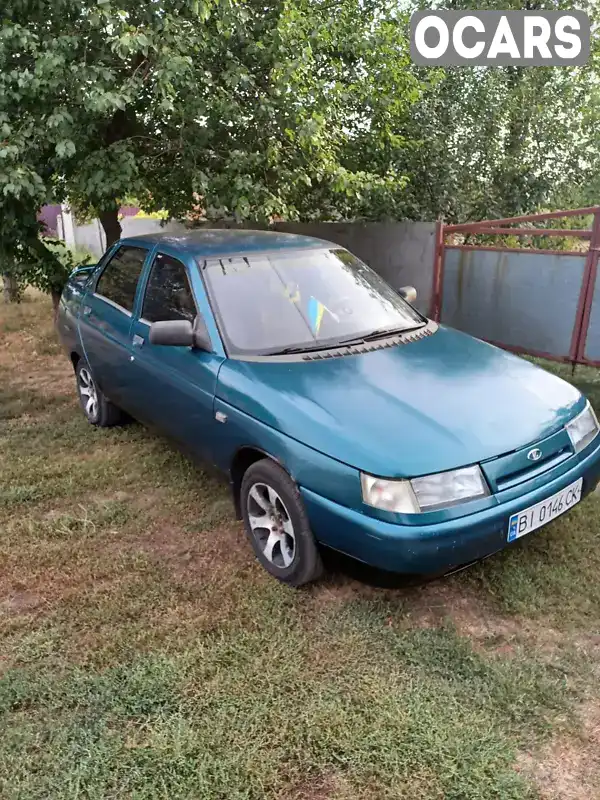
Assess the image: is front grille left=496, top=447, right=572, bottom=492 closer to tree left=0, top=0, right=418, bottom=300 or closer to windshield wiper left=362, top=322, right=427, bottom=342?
windshield wiper left=362, top=322, right=427, bottom=342

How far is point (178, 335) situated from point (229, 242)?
0.97 meters

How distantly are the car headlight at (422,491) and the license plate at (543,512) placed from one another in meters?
0.25

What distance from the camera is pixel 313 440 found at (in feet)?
9.14

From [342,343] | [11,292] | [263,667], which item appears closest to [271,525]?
[263,667]

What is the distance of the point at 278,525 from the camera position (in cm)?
313

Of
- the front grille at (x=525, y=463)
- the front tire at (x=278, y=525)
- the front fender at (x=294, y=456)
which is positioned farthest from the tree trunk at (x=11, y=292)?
the front grille at (x=525, y=463)

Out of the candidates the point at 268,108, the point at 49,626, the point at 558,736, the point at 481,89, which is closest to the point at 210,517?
the point at 49,626

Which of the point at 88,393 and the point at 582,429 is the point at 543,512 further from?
the point at 88,393

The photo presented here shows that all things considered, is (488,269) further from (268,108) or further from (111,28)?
(111,28)

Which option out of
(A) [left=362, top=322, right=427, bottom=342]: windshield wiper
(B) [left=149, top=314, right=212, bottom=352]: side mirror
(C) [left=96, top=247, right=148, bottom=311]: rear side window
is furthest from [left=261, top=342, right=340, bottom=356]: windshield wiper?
(C) [left=96, top=247, right=148, bottom=311]: rear side window

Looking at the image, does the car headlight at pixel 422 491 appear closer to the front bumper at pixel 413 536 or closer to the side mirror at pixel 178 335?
the front bumper at pixel 413 536

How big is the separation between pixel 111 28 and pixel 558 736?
228 inches

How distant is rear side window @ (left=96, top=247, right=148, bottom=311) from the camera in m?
4.34

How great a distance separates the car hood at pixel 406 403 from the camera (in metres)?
2.70
